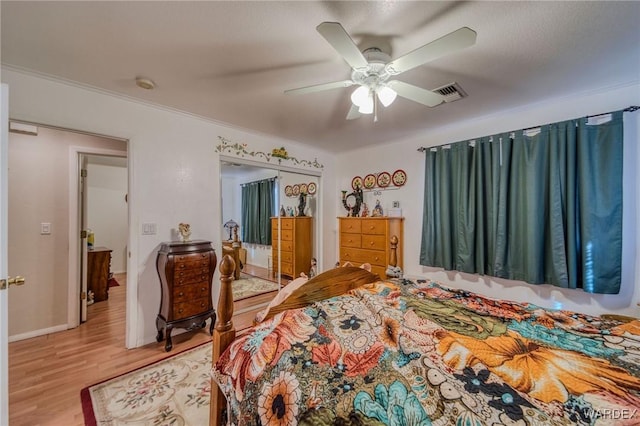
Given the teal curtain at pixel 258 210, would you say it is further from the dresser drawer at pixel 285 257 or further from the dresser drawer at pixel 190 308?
the dresser drawer at pixel 190 308

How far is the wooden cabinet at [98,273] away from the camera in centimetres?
364

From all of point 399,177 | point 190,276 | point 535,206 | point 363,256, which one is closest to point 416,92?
point 535,206

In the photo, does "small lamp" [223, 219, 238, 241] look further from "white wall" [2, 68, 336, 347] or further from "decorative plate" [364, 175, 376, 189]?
"decorative plate" [364, 175, 376, 189]

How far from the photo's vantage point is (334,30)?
3.78ft

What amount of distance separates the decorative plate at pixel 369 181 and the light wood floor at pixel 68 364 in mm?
3021

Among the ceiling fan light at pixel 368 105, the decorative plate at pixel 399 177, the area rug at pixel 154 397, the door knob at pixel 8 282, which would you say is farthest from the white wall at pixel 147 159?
the decorative plate at pixel 399 177

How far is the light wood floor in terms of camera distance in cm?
166

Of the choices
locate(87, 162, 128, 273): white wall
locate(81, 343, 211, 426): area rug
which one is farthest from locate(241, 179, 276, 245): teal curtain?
locate(87, 162, 128, 273): white wall

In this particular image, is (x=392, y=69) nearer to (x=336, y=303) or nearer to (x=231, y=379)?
(x=336, y=303)

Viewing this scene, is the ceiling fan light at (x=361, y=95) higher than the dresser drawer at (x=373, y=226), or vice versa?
the ceiling fan light at (x=361, y=95)

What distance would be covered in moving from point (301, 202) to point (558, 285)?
325 centimetres

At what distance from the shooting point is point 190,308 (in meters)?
2.53

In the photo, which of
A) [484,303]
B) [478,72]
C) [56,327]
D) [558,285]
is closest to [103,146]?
[56,327]

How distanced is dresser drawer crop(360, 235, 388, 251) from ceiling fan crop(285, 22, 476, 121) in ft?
6.80
